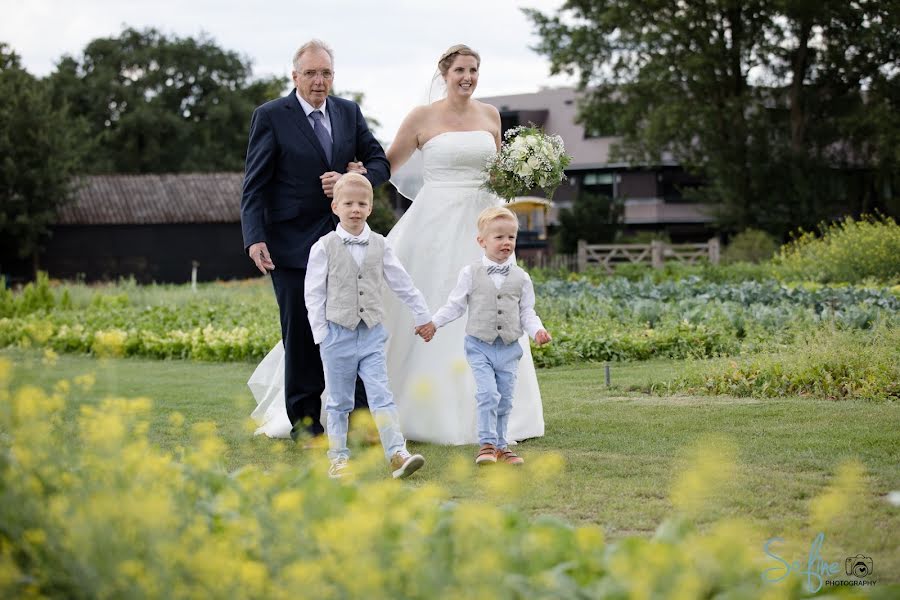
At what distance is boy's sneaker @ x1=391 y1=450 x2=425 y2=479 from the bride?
114 centimetres

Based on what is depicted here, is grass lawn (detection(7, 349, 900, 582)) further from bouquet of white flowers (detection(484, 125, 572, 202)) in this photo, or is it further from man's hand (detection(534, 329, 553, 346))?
bouquet of white flowers (detection(484, 125, 572, 202))

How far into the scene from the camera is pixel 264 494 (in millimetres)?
3250

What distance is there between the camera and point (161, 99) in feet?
171

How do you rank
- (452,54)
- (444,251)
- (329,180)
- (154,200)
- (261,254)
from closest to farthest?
1. (261,254)
2. (329,180)
3. (452,54)
4. (444,251)
5. (154,200)

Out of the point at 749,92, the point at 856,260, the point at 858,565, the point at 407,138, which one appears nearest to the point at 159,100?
the point at 749,92

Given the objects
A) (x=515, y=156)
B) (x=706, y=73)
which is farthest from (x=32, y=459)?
(x=706, y=73)

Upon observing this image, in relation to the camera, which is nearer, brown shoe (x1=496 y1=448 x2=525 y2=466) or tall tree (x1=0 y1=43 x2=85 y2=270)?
brown shoe (x1=496 y1=448 x2=525 y2=466)

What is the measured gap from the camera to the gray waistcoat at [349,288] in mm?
5430

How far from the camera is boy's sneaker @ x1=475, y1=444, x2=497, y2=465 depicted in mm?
5523

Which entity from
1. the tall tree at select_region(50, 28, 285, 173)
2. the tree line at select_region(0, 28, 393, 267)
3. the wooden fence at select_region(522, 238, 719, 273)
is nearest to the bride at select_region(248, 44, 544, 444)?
the wooden fence at select_region(522, 238, 719, 273)

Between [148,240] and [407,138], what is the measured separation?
33.0 m

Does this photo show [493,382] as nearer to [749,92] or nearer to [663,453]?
[663,453]

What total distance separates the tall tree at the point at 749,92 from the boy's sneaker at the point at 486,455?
25013mm

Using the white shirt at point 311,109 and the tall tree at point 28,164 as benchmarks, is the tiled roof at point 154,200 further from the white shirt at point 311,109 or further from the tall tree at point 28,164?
the white shirt at point 311,109
